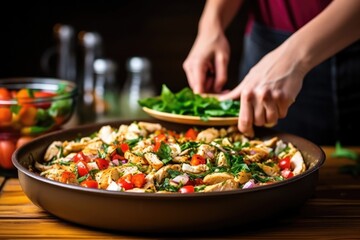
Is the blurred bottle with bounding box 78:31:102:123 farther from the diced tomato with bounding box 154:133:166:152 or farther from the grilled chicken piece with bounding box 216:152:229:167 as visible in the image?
the grilled chicken piece with bounding box 216:152:229:167

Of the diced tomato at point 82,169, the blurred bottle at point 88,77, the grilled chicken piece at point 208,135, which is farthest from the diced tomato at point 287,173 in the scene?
the blurred bottle at point 88,77

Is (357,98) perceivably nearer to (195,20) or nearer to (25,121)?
(25,121)

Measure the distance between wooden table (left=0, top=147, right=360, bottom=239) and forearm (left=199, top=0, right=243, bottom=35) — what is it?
744 millimetres

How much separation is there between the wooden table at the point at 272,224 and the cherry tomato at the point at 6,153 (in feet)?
0.43

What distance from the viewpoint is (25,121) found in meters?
1.82

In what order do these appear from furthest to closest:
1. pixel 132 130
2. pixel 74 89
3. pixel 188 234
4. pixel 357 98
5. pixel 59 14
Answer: pixel 59 14
pixel 357 98
pixel 74 89
pixel 132 130
pixel 188 234

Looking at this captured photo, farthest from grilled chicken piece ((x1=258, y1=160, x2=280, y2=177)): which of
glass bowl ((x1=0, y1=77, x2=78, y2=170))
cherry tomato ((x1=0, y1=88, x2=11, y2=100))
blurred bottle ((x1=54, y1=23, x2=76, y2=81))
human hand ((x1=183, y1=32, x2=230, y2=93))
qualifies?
blurred bottle ((x1=54, y1=23, x2=76, y2=81))

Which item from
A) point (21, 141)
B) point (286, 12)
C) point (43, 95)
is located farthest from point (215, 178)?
point (286, 12)

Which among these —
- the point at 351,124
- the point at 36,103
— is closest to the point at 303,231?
the point at 36,103

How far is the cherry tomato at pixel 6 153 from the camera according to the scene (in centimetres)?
179

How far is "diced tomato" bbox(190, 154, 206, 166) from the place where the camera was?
148 cm

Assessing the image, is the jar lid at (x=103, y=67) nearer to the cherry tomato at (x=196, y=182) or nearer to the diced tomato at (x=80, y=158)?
the diced tomato at (x=80, y=158)

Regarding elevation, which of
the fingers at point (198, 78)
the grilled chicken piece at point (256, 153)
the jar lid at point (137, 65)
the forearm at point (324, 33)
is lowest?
the jar lid at point (137, 65)

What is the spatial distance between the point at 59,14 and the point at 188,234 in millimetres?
2989
